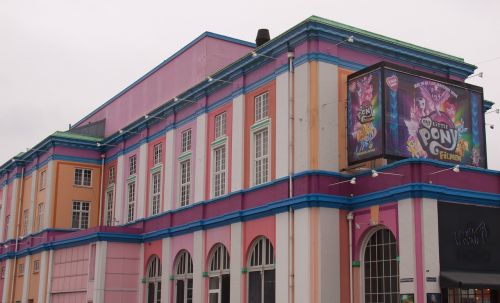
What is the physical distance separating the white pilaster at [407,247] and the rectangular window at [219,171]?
10.2 metres

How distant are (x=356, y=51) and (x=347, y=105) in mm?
2407

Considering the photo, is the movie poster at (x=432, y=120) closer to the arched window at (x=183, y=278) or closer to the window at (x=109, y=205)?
the arched window at (x=183, y=278)

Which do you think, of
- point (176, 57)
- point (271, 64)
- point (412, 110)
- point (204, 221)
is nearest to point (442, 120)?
point (412, 110)

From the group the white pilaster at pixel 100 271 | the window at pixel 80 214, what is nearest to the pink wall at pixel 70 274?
the white pilaster at pixel 100 271

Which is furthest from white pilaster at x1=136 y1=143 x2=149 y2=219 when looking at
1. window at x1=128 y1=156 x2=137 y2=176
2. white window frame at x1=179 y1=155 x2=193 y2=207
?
white window frame at x1=179 y1=155 x2=193 y2=207

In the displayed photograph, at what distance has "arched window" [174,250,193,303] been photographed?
A: 1283 inches

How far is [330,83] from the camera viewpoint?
26.4 m

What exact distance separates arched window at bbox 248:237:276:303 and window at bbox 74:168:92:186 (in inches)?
715

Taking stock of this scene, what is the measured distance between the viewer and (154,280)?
3575 centimetres

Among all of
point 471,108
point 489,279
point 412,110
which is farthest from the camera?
point 471,108

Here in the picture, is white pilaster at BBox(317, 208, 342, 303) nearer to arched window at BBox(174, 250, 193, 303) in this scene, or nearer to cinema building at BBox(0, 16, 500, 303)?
cinema building at BBox(0, 16, 500, 303)

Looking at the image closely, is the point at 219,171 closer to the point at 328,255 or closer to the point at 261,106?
the point at 261,106

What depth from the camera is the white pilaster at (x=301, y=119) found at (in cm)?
2577

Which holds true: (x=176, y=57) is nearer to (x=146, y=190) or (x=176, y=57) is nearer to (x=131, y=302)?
(x=146, y=190)
